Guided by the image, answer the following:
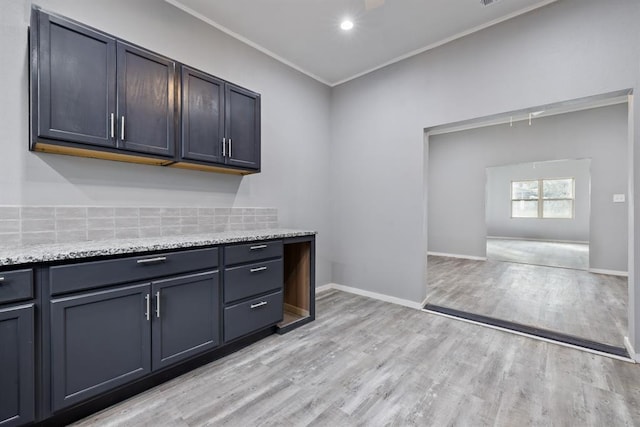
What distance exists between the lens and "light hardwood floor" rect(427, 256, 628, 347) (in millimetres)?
2848

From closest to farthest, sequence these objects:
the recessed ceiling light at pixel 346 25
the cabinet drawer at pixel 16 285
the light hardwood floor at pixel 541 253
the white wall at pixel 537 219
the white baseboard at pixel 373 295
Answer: the cabinet drawer at pixel 16 285 → the recessed ceiling light at pixel 346 25 → the white baseboard at pixel 373 295 → the light hardwood floor at pixel 541 253 → the white wall at pixel 537 219

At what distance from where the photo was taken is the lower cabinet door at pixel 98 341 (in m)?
1.44

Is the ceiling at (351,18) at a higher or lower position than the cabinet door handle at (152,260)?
higher

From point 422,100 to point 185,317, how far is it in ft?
10.6

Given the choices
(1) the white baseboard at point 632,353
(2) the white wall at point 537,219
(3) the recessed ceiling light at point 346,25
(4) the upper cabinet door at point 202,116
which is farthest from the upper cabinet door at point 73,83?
(2) the white wall at point 537,219

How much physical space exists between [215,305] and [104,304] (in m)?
0.70

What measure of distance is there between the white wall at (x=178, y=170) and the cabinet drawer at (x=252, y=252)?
75 centimetres

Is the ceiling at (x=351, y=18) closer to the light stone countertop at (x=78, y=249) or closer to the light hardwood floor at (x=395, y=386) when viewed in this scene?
the light stone countertop at (x=78, y=249)

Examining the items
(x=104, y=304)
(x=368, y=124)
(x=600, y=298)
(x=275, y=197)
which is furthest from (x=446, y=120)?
(x=104, y=304)

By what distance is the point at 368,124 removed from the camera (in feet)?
12.3

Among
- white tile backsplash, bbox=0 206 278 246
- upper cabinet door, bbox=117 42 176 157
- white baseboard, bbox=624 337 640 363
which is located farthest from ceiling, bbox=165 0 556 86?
white baseboard, bbox=624 337 640 363

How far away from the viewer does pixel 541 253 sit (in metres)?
6.70

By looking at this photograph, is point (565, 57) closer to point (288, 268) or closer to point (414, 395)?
point (414, 395)

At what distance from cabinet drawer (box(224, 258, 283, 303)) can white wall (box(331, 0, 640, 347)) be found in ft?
5.31
